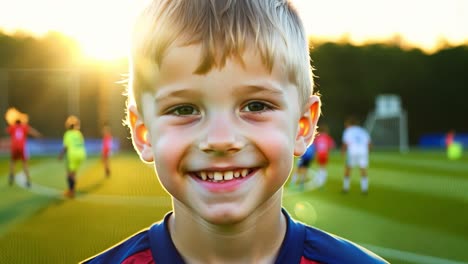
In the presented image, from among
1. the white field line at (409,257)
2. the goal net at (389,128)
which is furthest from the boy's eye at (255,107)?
the goal net at (389,128)

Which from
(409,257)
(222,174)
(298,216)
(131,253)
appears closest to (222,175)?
(222,174)

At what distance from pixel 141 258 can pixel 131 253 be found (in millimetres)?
38

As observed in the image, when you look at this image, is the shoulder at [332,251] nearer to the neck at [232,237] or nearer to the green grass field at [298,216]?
the neck at [232,237]

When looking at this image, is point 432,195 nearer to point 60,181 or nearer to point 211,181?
point 60,181

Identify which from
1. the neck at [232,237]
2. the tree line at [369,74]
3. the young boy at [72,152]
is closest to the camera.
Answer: the neck at [232,237]

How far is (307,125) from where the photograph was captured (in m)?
2.11

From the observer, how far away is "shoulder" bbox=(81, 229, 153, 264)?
2.08 m

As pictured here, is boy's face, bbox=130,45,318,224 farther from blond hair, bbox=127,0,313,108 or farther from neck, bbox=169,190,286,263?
neck, bbox=169,190,286,263

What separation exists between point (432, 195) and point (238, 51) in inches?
501

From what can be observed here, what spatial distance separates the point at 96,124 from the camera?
143 feet

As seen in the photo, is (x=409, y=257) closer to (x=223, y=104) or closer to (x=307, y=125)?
(x=307, y=125)

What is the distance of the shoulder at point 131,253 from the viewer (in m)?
2.08

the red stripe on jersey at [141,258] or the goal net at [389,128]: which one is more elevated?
the red stripe on jersey at [141,258]

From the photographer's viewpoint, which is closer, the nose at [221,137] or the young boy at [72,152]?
the nose at [221,137]
